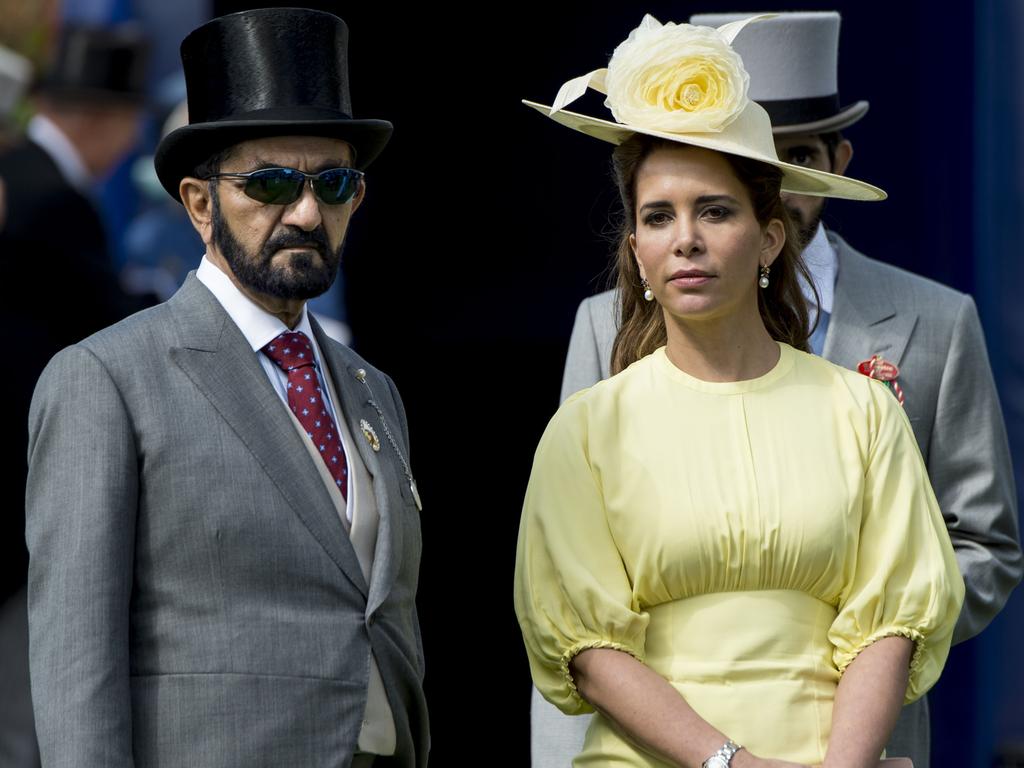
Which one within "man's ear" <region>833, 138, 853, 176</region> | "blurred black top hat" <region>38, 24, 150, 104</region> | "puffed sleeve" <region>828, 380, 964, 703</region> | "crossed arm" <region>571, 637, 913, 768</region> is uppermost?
"blurred black top hat" <region>38, 24, 150, 104</region>

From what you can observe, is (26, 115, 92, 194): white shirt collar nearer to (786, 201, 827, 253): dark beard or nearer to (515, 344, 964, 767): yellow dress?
(786, 201, 827, 253): dark beard

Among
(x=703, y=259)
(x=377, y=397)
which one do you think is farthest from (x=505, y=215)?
(x=703, y=259)

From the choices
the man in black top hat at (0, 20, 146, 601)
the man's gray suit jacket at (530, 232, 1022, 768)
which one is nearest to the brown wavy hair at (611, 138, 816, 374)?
the man's gray suit jacket at (530, 232, 1022, 768)

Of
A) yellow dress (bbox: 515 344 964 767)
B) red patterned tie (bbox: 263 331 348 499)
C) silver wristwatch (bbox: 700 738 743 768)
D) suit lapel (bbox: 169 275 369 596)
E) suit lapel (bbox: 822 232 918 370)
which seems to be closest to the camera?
silver wristwatch (bbox: 700 738 743 768)

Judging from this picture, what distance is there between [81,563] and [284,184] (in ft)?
2.42

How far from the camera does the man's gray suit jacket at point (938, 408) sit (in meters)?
3.37

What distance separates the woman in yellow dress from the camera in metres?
2.65

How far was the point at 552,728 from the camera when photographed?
3316 millimetres

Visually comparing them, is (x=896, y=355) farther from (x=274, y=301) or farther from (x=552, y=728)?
(x=274, y=301)

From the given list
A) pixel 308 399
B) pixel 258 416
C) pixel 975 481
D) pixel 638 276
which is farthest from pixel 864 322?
pixel 258 416

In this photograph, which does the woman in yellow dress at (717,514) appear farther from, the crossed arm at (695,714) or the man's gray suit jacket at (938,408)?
the man's gray suit jacket at (938,408)

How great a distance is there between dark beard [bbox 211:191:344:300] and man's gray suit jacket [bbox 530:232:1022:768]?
70 centimetres

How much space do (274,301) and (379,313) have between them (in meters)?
2.42

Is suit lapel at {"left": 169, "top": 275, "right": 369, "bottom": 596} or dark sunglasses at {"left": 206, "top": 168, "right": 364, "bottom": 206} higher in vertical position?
dark sunglasses at {"left": 206, "top": 168, "right": 364, "bottom": 206}
